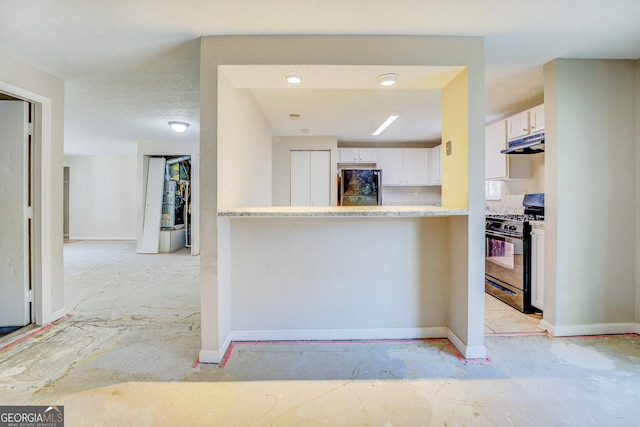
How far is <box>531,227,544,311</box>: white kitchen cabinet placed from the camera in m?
2.82

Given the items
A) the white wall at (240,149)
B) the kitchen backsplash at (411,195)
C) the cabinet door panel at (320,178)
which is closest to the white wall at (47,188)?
the white wall at (240,149)

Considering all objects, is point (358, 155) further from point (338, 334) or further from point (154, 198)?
point (154, 198)

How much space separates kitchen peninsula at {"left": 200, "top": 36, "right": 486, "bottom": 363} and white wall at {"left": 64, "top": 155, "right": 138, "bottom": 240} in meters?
6.90

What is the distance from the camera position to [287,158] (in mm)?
5422

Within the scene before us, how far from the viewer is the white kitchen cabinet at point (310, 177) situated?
539 cm

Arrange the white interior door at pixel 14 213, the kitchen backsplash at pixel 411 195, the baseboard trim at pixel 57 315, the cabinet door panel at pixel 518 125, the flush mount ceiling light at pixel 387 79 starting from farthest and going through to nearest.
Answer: the kitchen backsplash at pixel 411 195, the cabinet door panel at pixel 518 125, the baseboard trim at pixel 57 315, the white interior door at pixel 14 213, the flush mount ceiling light at pixel 387 79

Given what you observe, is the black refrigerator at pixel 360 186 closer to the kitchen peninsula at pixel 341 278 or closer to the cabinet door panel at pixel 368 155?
the cabinet door panel at pixel 368 155

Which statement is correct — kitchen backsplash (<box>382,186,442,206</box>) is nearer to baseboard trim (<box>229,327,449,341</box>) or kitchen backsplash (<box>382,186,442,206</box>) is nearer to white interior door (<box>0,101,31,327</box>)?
baseboard trim (<box>229,327,449,341</box>)

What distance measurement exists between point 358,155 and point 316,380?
4374 millimetres

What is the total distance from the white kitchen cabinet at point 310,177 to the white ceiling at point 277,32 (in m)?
1.93

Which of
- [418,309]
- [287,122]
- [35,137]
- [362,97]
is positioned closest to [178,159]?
[287,122]

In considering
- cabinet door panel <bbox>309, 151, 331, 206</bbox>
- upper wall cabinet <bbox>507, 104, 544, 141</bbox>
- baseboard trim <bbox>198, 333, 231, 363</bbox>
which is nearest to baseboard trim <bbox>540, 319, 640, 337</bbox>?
upper wall cabinet <bbox>507, 104, 544, 141</bbox>

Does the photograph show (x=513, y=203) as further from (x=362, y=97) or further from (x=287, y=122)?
(x=287, y=122)

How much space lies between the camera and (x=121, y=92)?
3.26m
